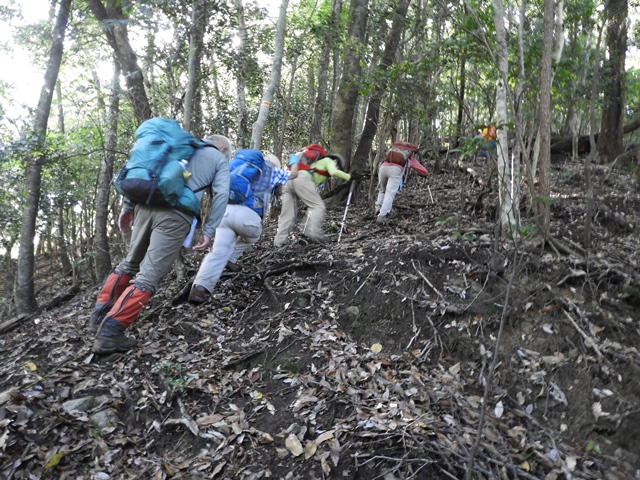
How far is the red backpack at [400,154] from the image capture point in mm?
8641

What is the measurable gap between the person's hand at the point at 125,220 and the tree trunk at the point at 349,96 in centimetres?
643

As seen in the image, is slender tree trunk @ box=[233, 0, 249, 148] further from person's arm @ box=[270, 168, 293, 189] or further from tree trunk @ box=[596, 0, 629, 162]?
tree trunk @ box=[596, 0, 629, 162]

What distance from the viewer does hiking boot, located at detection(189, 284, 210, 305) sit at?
211 inches

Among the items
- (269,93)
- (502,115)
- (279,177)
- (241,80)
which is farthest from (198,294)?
(241,80)

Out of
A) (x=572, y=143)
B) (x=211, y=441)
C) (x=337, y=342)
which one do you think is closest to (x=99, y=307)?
(x=211, y=441)

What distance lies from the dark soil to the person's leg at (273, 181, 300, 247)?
4.31 feet

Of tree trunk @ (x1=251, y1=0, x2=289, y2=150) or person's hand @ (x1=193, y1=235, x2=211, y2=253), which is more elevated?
tree trunk @ (x1=251, y1=0, x2=289, y2=150)

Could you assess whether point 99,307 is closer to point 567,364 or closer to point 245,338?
point 245,338

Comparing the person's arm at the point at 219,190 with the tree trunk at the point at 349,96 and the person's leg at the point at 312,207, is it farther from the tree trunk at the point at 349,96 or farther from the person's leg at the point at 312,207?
the tree trunk at the point at 349,96

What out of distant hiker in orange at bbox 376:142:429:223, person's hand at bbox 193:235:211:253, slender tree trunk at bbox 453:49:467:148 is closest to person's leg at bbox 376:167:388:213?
distant hiker in orange at bbox 376:142:429:223

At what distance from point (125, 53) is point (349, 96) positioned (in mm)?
4800

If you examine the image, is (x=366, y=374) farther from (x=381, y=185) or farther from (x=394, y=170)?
(x=381, y=185)

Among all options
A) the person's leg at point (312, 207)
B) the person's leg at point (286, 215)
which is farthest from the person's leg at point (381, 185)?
the person's leg at point (286, 215)

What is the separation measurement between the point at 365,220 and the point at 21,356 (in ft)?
20.2
